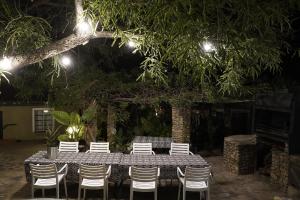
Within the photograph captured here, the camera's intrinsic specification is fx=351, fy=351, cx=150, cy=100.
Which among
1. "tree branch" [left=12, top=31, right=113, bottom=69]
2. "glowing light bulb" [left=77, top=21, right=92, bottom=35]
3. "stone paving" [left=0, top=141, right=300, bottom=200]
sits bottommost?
"stone paving" [left=0, top=141, right=300, bottom=200]

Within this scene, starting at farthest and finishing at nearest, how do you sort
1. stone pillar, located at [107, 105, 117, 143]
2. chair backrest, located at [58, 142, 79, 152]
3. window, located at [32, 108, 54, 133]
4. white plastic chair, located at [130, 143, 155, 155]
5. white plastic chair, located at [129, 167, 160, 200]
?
1. window, located at [32, 108, 54, 133]
2. stone pillar, located at [107, 105, 117, 143]
3. white plastic chair, located at [130, 143, 155, 155]
4. chair backrest, located at [58, 142, 79, 152]
5. white plastic chair, located at [129, 167, 160, 200]

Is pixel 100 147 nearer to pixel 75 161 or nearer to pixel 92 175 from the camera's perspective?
pixel 75 161

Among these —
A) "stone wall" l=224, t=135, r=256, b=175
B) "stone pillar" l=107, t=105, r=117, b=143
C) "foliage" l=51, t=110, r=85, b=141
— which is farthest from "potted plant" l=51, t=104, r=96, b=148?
"stone wall" l=224, t=135, r=256, b=175

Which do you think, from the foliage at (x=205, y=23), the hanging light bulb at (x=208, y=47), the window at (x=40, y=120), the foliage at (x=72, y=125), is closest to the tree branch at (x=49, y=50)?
the foliage at (x=205, y=23)

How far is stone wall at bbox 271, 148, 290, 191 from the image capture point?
9.76 m

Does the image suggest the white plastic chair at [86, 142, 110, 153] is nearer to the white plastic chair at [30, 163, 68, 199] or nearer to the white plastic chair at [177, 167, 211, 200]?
the white plastic chair at [30, 163, 68, 199]

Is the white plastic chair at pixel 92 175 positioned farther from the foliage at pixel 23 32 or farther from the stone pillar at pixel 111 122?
the stone pillar at pixel 111 122

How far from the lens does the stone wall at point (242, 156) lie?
1158 centimetres

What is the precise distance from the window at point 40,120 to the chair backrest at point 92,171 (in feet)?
42.7

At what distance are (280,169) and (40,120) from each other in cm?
1430

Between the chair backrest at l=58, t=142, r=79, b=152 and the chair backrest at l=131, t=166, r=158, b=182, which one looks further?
the chair backrest at l=58, t=142, r=79, b=152

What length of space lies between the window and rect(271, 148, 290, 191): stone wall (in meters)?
13.7

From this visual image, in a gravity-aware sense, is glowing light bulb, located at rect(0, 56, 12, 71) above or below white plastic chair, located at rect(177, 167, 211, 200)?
above

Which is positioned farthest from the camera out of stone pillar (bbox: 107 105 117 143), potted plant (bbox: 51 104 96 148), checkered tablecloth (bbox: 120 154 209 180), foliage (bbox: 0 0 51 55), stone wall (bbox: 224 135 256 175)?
stone pillar (bbox: 107 105 117 143)
